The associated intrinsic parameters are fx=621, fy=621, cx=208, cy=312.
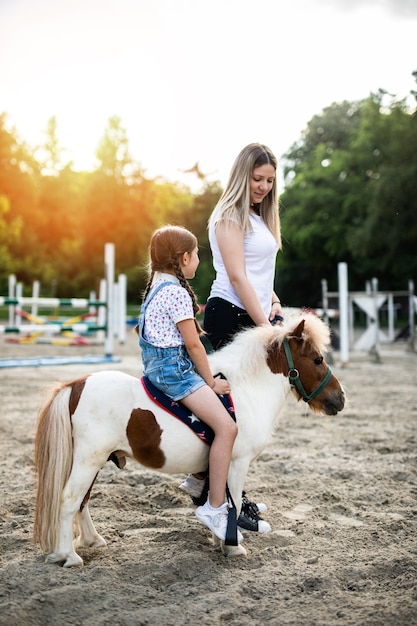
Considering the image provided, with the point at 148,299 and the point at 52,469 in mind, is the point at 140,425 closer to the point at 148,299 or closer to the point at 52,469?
the point at 52,469

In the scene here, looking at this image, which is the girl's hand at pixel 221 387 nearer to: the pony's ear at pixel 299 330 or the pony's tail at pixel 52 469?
the pony's ear at pixel 299 330

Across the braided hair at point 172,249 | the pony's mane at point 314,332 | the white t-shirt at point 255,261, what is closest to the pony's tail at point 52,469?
the braided hair at point 172,249

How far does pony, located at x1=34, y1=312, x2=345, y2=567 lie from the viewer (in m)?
2.60

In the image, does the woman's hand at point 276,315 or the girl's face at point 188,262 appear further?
the woman's hand at point 276,315

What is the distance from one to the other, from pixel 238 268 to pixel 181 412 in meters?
0.75

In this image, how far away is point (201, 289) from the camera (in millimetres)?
36906

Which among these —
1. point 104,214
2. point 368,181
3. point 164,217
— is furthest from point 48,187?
point 368,181

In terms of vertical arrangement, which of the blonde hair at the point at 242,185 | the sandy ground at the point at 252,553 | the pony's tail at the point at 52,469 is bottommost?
the sandy ground at the point at 252,553

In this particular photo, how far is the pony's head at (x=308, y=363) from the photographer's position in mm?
2859

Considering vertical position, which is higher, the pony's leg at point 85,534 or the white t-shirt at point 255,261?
the white t-shirt at point 255,261

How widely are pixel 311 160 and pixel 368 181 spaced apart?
6386 millimetres

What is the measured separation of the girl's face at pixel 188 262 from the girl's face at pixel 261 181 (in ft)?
1.69

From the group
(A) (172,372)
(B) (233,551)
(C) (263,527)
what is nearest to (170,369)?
(A) (172,372)

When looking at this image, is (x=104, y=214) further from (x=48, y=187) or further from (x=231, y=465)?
(x=231, y=465)
